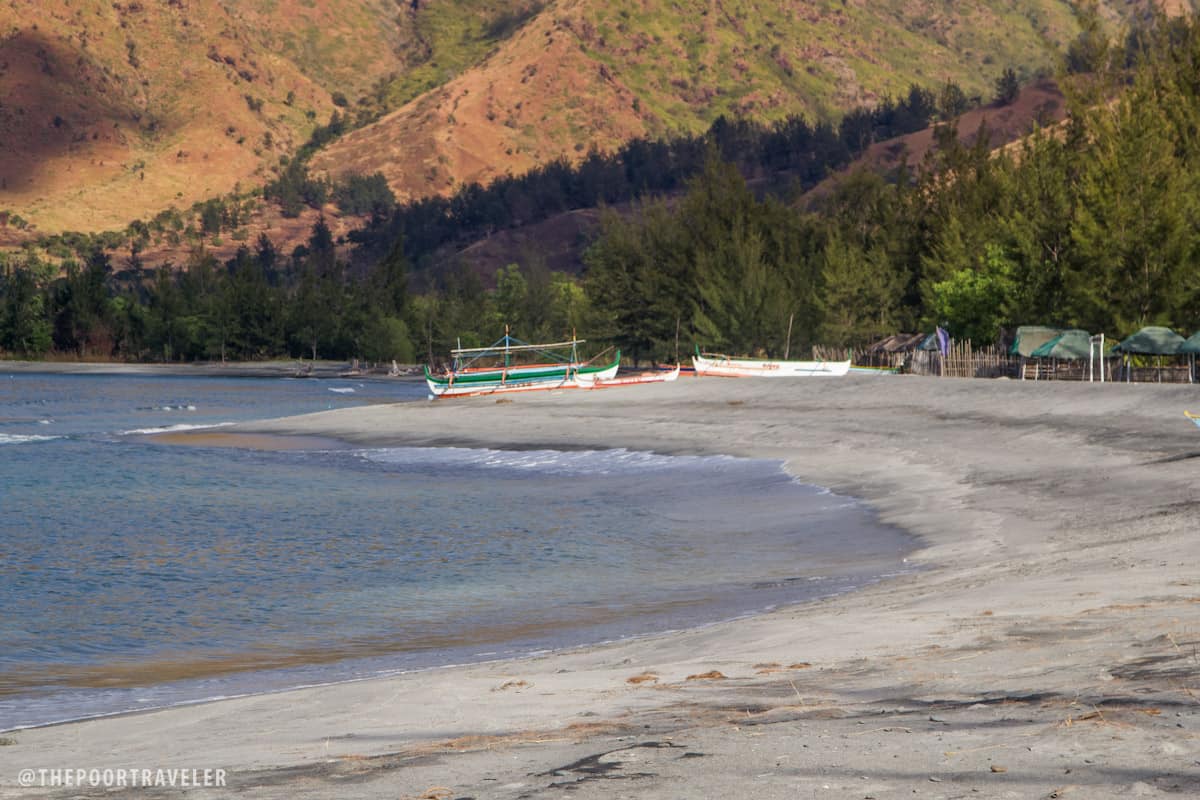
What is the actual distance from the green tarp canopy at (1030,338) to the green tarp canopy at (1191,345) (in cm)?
1097

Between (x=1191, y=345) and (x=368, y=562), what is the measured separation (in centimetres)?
4738

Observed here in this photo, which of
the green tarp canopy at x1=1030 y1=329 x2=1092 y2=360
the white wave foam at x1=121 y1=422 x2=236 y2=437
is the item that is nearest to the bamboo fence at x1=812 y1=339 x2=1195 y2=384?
the green tarp canopy at x1=1030 y1=329 x2=1092 y2=360

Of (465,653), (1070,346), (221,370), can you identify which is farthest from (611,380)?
(221,370)

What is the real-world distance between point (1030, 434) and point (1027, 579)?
2271 cm

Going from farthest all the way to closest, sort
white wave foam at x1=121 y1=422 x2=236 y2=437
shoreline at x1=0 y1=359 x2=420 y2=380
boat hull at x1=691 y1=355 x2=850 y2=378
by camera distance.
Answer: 1. shoreline at x1=0 y1=359 x2=420 y2=380
2. boat hull at x1=691 y1=355 x2=850 y2=378
3. white wave foam at x1=121 y1=422 x2=236 y2=437

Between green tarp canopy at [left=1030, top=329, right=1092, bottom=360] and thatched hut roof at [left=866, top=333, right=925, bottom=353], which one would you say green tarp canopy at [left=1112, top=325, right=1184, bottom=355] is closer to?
green tarp canopy at [left=1030, top=329, right=1092, bottom=360]

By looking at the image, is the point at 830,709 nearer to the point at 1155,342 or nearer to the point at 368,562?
the point at 368,562

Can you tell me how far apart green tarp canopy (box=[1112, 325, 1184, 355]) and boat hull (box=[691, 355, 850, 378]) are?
1693cm

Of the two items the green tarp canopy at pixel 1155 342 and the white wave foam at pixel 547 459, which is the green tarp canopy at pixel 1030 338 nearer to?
the green tarp canopy at pixel 1155 342

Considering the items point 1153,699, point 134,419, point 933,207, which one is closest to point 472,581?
point 1153,699

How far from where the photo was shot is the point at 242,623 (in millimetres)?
20359

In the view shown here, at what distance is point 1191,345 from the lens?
60.2 meters

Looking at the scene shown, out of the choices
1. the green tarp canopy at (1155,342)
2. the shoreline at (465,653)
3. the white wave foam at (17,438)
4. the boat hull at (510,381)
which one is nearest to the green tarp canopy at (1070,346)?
the green tarp canopy at (1155,342)

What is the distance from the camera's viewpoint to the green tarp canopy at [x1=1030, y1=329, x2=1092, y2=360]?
67.1 metres
